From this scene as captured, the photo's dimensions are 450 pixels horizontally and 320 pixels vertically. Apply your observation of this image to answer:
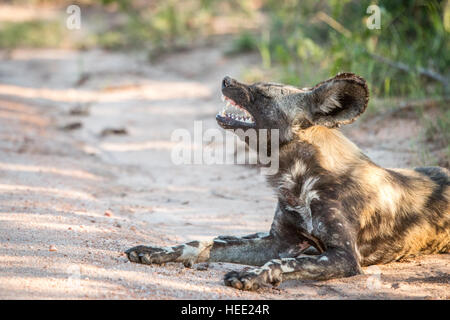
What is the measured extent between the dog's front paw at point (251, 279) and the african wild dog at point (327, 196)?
1.19 feet

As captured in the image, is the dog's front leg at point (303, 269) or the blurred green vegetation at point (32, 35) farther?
the blurred green vegetation at point (32, 35)

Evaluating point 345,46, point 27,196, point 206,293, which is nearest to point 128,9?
point 345,46

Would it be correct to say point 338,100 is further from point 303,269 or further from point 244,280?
point 244,280

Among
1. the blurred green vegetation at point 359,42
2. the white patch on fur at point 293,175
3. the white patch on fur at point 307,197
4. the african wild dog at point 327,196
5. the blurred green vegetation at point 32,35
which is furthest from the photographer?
the blurred green vegetation at point 32,35

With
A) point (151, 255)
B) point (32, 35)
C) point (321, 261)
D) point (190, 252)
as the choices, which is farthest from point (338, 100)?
point (32, 35)

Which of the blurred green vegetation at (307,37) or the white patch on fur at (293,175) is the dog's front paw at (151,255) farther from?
the blurred green vegetation at (307,37)

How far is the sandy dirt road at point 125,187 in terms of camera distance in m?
3.15

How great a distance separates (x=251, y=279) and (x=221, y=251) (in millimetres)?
653

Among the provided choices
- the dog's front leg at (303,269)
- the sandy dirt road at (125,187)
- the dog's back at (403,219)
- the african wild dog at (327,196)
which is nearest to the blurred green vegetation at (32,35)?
the sandy dirt road at (125,187)

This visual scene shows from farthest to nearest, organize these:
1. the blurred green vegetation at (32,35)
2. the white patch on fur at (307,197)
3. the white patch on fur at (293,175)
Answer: the blurred green vegetation at (32,35)
the white patch on fur at (293,175)
the white patch on fur at (307,197)

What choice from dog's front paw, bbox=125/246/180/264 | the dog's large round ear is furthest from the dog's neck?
dog's front paw, bbox=125/246/180/264

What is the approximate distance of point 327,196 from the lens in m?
3.63

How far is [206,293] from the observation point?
9.96 ft
